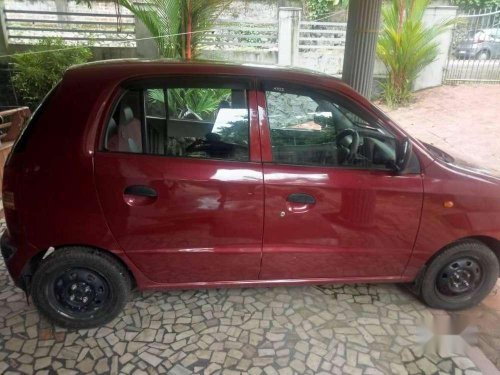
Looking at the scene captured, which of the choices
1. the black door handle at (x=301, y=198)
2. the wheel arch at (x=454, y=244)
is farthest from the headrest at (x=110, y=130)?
the wheel arch at (x=454, y=244)

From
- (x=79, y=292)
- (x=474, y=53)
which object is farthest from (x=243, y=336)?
(x=474, y=53)

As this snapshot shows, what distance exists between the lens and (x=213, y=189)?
2.29 m

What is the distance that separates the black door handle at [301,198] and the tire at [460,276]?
1071 millimetres

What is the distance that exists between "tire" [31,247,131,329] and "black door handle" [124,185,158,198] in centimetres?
48

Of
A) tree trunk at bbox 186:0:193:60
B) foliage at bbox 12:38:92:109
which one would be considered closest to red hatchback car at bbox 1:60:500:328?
tree trunk at bbox 186:0:193:60

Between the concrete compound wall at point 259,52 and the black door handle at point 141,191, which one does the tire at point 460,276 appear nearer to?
the black door handle at point 141,191

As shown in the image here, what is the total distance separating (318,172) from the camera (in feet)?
7.75

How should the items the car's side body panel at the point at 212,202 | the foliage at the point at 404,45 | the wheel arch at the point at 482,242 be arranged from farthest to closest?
the foliage at the point at 404,45
the wheel arch at the point at 482,242
the car's side body panel at the point at 212,202

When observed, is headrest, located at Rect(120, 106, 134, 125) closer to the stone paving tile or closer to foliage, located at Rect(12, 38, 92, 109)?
the stone paving tile

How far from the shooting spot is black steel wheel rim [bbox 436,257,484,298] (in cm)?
275

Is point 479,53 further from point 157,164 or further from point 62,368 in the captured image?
point 62,368

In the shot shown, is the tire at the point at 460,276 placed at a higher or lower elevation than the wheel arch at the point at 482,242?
lower

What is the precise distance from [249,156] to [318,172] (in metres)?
0.43

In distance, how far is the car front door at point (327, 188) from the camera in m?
2.36
